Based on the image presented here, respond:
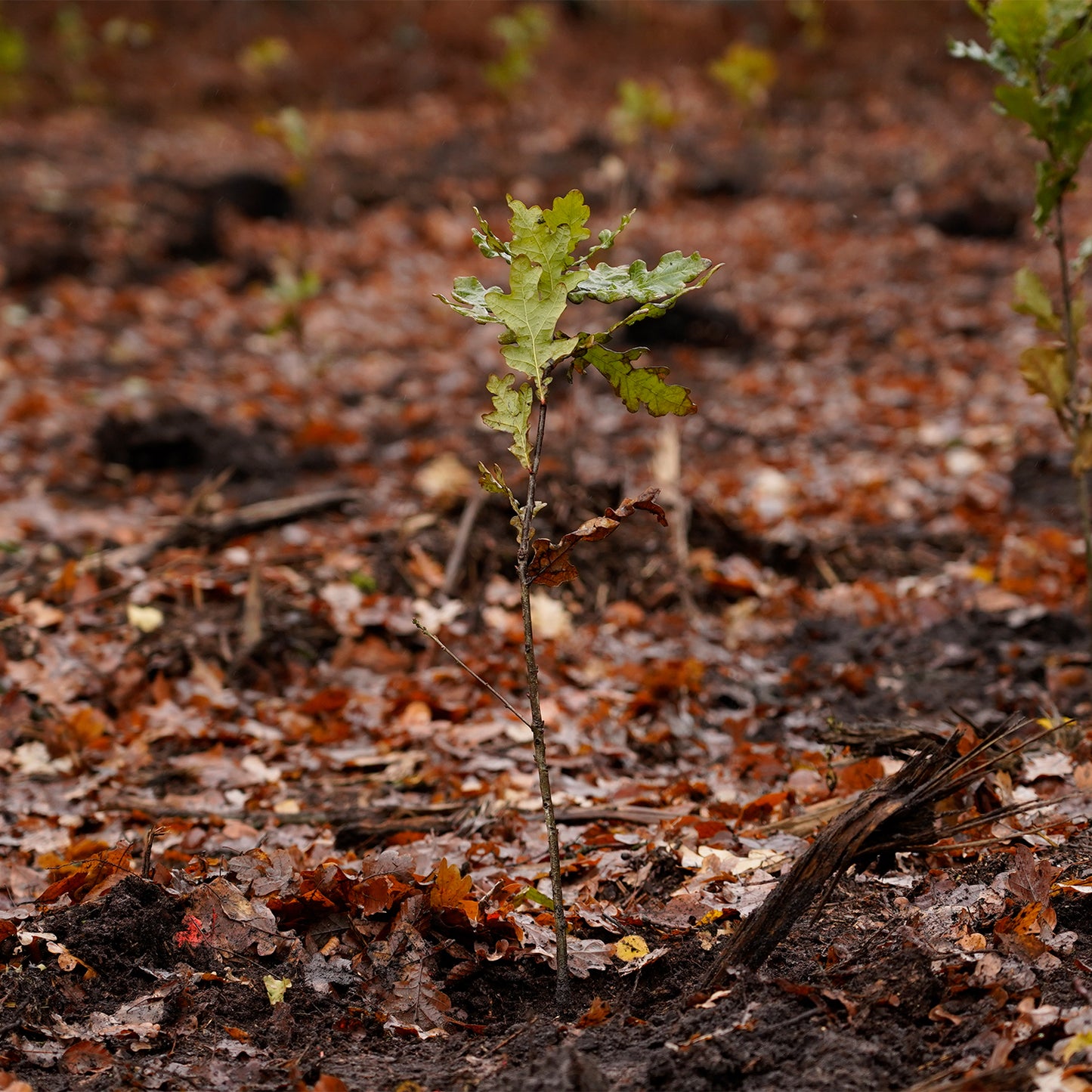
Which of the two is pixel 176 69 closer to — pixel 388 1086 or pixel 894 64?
pixel 894 64

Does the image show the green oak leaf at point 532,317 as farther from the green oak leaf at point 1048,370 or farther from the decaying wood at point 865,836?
the green oak leaf at point 1048,370

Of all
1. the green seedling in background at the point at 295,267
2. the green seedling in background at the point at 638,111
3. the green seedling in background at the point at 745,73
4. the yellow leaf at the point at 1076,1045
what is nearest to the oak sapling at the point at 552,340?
the yellow leaf at the point at 1076,1045

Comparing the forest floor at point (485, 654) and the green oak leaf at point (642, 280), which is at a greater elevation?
the green oak leaf at point (642, 280)

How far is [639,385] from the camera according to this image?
1.84 metres

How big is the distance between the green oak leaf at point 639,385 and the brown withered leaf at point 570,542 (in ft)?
0.59

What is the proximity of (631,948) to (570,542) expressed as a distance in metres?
0.91

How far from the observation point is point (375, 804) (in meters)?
2.95

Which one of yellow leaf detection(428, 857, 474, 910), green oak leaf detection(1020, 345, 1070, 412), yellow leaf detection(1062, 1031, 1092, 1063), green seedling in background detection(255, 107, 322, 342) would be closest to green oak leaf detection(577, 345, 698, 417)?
yellow leaf detection(428, 857, 474, 910)

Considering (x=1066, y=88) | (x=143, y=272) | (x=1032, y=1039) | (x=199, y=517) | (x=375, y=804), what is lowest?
(x=143, y=272)

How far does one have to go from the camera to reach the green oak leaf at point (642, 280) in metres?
1.75

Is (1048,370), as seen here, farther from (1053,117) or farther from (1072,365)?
(1053,117)

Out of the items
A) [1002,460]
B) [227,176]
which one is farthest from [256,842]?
[227,176]

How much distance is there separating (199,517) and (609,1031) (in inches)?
141

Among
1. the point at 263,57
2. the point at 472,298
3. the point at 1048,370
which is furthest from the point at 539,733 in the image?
the point at 263,57
